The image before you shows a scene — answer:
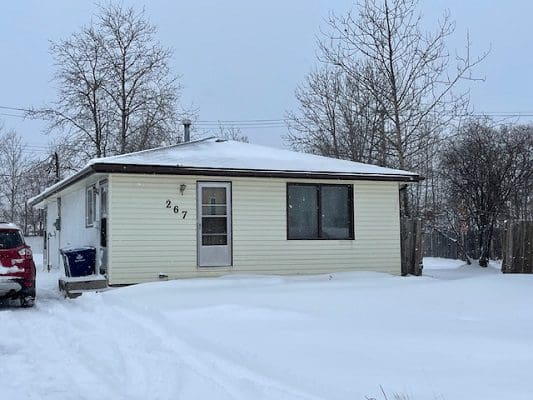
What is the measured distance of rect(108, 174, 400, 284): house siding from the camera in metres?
13.5

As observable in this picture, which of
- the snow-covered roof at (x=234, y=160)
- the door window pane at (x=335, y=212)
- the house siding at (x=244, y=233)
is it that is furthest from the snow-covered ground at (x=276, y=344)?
the door window pane at (x=335, y=212)

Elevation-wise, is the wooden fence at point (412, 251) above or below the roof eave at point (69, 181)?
below

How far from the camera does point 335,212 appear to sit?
15516mm

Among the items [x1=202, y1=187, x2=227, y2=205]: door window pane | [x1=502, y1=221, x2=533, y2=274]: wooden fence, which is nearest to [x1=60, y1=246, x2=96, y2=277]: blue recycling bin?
[x1=202, y1=187, x2=227, y2=205]: door window pane

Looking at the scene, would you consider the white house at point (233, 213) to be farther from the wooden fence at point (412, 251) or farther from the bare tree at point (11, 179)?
the bare tree at point (11, 179)

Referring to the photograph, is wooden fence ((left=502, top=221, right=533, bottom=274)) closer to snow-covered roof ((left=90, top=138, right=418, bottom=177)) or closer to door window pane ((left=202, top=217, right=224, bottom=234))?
snow-covered roof ((left=90, top=138, right=418, bottom=177))

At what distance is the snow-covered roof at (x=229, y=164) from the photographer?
13.4m

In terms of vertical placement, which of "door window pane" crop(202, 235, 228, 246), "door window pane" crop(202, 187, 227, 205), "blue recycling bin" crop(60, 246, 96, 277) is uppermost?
"door window pane" crop(202, 187, 227, 205)

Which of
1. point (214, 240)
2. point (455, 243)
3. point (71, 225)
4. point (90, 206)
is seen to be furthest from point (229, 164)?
point (455, 243)

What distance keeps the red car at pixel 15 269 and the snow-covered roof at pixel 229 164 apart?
230 centimetres

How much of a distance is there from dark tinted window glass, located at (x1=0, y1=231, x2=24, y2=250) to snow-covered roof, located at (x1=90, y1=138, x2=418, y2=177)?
2.31 metres

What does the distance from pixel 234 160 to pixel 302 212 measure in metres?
2.17

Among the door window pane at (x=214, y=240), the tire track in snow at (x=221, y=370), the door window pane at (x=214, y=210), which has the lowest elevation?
the tire track in snow at (x=221, y=370)

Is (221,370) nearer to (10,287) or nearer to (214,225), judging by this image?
(10,287)
